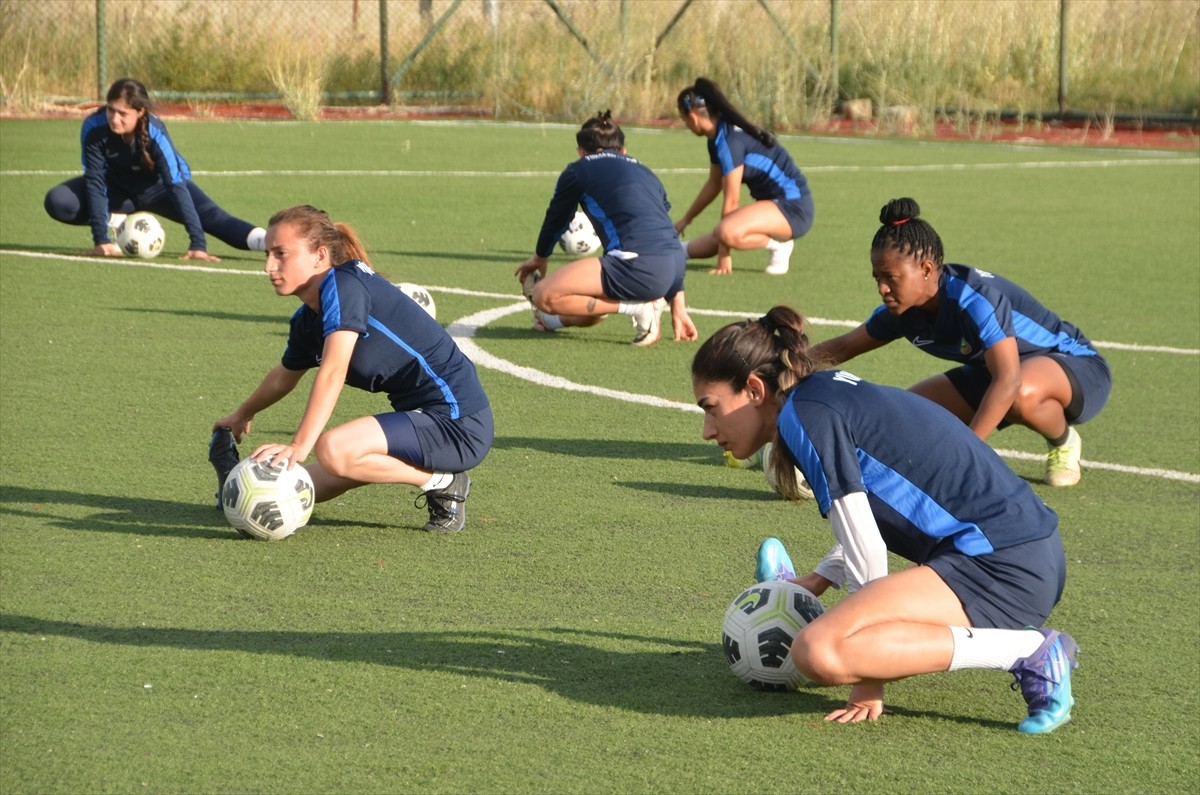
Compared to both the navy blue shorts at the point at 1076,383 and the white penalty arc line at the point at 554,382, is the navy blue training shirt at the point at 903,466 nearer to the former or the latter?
the navy blue shorts at the point at 1076,383

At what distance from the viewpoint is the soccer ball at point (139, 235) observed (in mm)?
12328

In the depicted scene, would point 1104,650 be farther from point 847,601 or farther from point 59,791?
point 59,791

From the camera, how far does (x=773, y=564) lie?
15.5 feet

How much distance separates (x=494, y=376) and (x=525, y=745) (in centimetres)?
498

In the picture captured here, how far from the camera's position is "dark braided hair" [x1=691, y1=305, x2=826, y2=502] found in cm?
405

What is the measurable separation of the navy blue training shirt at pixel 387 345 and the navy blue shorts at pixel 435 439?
0.15ft

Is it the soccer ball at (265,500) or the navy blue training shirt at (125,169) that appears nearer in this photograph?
the soccer ball at (265,500)

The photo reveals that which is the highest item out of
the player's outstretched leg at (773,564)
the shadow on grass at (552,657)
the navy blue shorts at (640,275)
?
the navy blue shorts at (640,275)

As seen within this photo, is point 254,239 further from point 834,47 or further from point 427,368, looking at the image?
point 834,47

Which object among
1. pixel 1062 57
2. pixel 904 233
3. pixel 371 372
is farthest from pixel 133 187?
pixel 1062 57

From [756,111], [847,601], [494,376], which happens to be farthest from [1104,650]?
[756,111]

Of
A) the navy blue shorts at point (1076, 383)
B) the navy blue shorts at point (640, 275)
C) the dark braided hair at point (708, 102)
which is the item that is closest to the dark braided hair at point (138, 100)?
the dark braided hair at point (708, 102)

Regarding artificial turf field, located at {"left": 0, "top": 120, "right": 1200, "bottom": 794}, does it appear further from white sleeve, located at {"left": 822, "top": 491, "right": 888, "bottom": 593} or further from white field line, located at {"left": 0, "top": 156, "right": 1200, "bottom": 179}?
white field line, located at {"left": 0, "top": 156, "right": 1200, "bottom": 179}

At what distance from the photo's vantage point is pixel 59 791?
358cm
